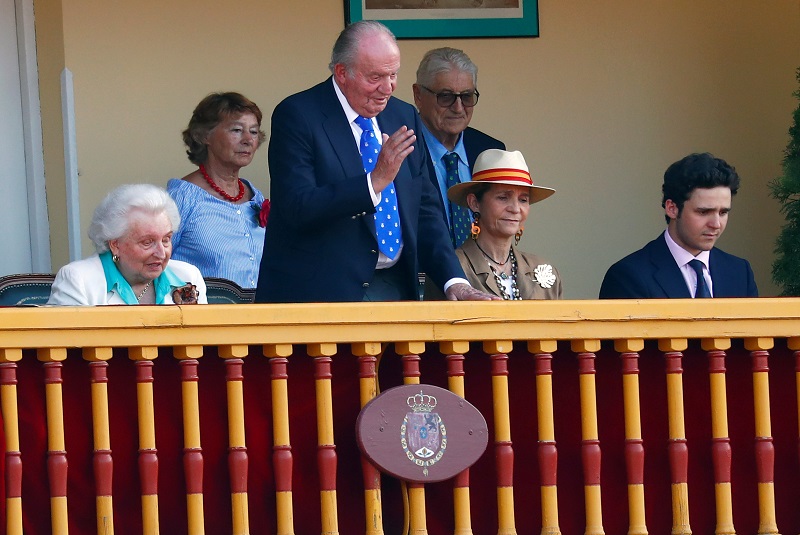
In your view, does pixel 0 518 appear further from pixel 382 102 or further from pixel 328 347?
pixel 382 102

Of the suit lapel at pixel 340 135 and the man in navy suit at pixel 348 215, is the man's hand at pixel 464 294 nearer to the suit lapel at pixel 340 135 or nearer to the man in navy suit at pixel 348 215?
the man in navy suit at pixel 348 215

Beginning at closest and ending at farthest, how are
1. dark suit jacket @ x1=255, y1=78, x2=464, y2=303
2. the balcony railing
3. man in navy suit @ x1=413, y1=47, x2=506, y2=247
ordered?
1. the balcony railing
2. dark suit jacket @ x1=255, y1=78, x2=464, y2=303
3. man in navy suit @ x1=413, y1=47, x2=506, y2=247

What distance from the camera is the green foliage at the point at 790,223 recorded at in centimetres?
653

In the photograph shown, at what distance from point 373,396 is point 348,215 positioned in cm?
62

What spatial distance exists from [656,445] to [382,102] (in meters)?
1.31

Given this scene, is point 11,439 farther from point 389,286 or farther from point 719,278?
point 719,278

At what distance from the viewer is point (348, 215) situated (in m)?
4.28

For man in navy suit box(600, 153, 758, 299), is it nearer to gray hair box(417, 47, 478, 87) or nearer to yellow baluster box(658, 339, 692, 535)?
yellow baluster box(658, 339, 692, 535)

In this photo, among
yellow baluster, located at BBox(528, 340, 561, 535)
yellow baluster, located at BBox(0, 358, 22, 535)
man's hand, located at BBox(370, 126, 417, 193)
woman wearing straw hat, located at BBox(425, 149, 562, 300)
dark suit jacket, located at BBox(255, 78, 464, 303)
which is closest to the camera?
yellow baluster, located at BBox(0, 358, 22, 535)

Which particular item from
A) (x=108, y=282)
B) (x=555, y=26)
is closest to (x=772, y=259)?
(x=555, y=26)

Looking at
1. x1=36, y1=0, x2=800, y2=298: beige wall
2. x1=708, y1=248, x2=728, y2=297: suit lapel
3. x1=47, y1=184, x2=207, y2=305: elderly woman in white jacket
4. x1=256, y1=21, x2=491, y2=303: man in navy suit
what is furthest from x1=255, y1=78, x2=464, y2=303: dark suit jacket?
x1=36, y1=0, x2=800, y2=298: beige wall

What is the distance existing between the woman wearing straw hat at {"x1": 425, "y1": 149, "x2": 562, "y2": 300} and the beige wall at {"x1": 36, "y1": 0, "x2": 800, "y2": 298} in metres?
1.84

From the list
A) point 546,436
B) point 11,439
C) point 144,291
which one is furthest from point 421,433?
point 144,291

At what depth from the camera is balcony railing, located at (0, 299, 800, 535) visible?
12.3ft
